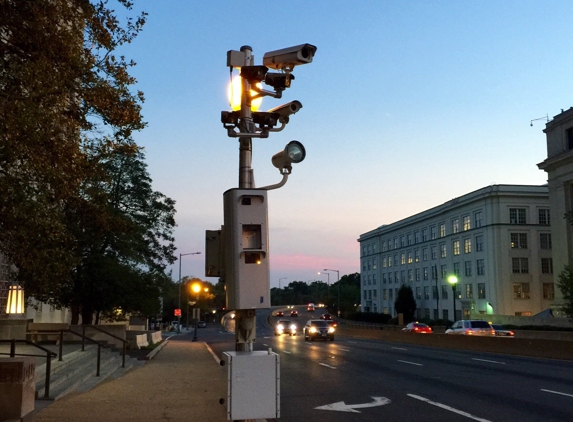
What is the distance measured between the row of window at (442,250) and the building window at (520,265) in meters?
1.66

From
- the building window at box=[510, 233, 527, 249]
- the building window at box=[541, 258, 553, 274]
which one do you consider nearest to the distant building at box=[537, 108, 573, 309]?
the building window at box=[510, 233, 527, 249]

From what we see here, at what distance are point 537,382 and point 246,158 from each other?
40.0 ft

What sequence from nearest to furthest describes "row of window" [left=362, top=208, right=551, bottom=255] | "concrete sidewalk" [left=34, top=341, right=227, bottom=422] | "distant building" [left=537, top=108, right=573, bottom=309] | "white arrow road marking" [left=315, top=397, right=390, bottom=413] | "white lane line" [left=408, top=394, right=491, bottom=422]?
"concrete sidewalk" [left=34, top=341, right=227, bottom=422], "white lane line" [left=408, top=394, right=491, bottom=422], "white arrow road marking" [left=315, top=397, right=390, bottom=413], "distant building" [left=537, top=108, right=573, bottom=309], "row of window" [left=362, top=208, right=551, bottom=255]

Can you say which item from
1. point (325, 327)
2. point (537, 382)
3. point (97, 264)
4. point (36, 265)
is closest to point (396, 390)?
point (537, 382)

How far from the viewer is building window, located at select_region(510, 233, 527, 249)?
79.7 meters

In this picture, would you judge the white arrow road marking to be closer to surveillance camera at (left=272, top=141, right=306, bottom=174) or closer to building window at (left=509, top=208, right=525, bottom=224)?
surveillance camera at (left=272, top=141, right=306, bottom=174)

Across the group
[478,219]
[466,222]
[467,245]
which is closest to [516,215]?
[478,219]

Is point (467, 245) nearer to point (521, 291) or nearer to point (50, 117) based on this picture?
point (521, 291)

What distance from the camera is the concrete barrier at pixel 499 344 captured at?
1035 inches

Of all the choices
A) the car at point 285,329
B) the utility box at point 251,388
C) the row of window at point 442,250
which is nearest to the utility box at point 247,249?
the utility box at point 251,388

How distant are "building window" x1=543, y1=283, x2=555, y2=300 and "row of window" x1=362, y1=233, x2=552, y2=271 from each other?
494 centimetres

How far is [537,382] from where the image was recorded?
1650 cm

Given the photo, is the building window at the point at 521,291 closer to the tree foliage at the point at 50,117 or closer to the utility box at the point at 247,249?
the tree foliage at the point at 50,117

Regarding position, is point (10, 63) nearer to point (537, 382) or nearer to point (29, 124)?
point (29, 124)
